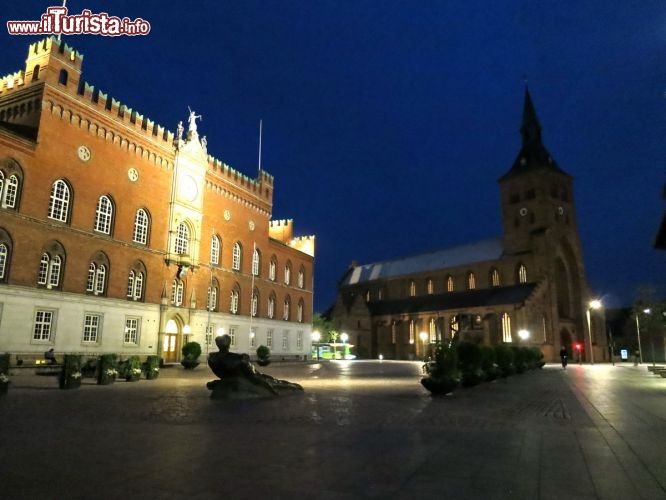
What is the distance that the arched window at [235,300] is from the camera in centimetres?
4743

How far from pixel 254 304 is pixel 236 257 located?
5980 millimetres

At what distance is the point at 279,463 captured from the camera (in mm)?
6078

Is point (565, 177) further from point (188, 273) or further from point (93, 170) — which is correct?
point (93, 170)

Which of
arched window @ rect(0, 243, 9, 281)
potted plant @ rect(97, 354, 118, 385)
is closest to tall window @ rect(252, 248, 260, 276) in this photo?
arched window @ rect(0, 243, 9, 281)

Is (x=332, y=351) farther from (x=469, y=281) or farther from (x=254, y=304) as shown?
(x=469, y=281)

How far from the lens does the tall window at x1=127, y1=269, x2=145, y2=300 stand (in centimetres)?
3622

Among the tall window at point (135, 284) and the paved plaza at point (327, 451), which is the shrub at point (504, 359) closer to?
the paved plaza at point (327, 451)

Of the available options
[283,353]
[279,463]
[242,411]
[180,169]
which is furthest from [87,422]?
[283,353]

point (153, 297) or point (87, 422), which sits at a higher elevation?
point (153, 297)

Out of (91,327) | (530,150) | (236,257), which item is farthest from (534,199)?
(91,327)

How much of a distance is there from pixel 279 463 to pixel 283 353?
50226mm

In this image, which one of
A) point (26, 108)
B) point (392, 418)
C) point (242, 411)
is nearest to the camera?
point (392, 418)

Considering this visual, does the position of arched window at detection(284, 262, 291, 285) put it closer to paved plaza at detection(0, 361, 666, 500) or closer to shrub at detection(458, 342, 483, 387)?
shrub at detection(458, 342, 483, 387)

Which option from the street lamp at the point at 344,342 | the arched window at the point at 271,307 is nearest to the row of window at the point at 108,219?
the arched window at the point at 271,307
